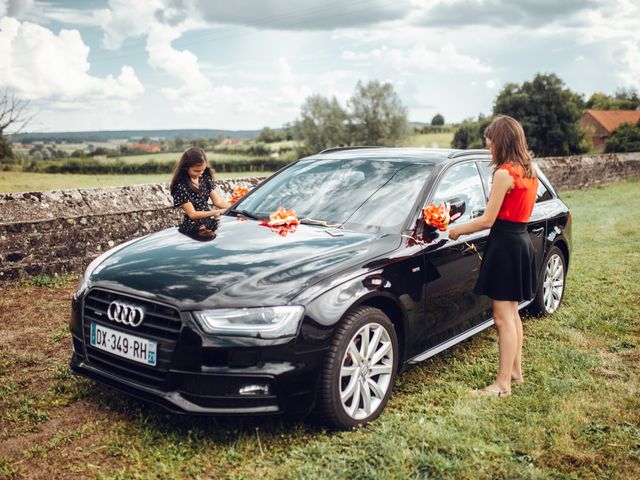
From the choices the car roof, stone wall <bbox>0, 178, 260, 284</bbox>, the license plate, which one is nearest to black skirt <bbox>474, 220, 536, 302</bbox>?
the car roof

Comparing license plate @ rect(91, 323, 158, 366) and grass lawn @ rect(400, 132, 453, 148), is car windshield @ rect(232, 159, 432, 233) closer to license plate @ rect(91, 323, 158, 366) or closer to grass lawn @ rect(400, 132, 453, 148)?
license plate @ rect(91, 323, 158, 366)

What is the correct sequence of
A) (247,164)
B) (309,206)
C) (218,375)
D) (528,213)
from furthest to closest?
1. (247,164)
2. (309,206)
3. (528,213)
4. (218,375)

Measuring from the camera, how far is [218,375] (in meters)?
3.13

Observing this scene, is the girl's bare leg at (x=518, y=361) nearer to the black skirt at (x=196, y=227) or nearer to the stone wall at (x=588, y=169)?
the black skirt at (x=196, y=227)

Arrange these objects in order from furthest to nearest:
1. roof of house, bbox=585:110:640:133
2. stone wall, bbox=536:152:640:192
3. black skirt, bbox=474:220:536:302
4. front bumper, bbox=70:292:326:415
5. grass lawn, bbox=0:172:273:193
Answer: roof of house, bbox=585:110:640:133, stone wall, bbox=536:152:640:192, grass lawn, bbox=0:172:273:193, black skirt, bbox=474:220:536:302, front bumper, bbox=70:292:326:415

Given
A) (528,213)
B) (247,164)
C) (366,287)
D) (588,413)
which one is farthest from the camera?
(247,164)

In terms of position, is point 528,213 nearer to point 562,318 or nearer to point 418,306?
point 418,306

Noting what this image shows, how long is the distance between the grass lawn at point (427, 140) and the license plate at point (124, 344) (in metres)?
88.5

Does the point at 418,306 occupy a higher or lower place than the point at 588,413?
higher

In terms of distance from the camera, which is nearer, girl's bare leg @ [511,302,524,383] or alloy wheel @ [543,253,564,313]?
girl's bare leg @ [511,302,524,383]

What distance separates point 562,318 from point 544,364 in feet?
4.47

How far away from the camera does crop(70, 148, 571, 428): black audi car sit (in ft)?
10.4

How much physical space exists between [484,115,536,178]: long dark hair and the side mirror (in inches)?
22.7

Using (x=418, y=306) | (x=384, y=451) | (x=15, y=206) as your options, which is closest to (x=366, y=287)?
(x=418, y=306)
